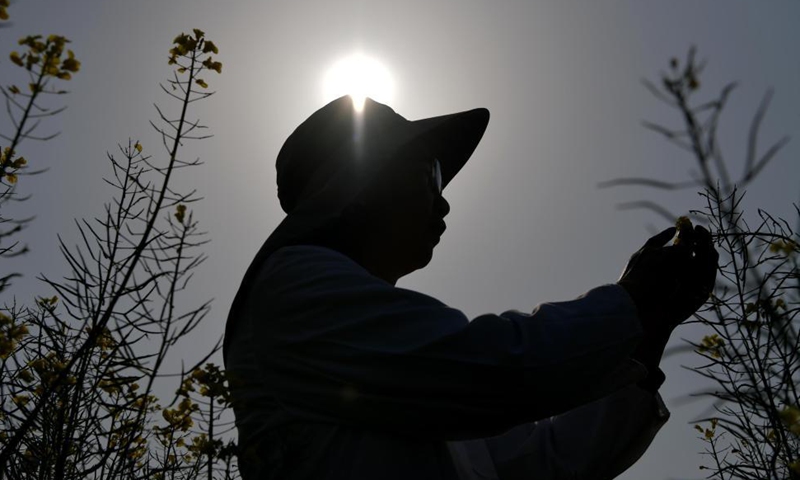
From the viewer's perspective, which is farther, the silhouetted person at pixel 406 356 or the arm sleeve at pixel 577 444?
the arm sleeve at pixel 577 444

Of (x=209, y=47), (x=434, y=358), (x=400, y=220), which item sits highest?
(x=209, y=47)

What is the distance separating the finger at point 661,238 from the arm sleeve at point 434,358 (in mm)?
204

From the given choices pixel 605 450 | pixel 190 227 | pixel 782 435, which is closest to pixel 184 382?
pixel 190 227

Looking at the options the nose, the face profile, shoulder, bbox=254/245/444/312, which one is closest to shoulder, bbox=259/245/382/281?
shoulder, bbox=254/245/444/312

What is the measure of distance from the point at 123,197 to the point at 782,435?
236cm

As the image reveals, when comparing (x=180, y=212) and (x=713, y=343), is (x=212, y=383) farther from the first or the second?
(x=713, y=343)

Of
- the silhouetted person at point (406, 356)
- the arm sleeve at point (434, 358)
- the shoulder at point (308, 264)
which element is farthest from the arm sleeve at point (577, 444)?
the shoulder at point (308, 264)

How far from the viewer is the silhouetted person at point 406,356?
150cm

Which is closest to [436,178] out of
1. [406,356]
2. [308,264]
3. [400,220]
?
[400,220]

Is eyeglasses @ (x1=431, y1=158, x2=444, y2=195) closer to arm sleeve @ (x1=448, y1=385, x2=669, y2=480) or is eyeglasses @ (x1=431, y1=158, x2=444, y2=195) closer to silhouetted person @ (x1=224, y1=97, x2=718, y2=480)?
silhouetted person @ (x1=224, y1=97, x2=718, y2=480)

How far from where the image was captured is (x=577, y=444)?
212cm

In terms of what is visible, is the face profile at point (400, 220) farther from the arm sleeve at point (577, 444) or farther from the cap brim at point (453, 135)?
the arm sleeve at point (577, 444)

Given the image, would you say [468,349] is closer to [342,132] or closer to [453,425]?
[453,425]

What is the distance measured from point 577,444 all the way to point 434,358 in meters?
0.85
